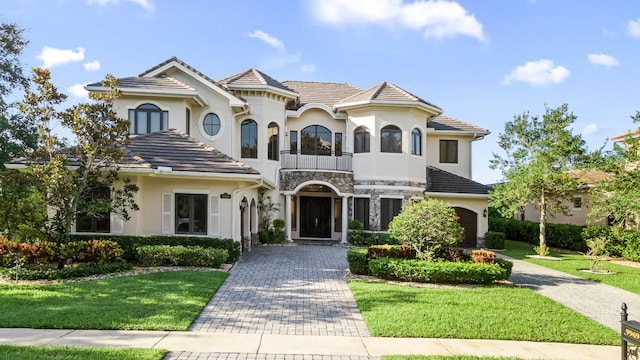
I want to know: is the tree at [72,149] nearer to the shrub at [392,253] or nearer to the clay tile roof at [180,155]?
the clay tile roof at [180,155]

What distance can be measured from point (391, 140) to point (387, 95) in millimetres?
2334

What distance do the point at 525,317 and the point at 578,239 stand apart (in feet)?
54.6

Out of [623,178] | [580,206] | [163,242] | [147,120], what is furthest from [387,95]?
[580,206]

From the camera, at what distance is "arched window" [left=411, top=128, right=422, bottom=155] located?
2214 centimetres

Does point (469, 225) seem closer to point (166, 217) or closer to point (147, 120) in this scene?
point (166, 217)

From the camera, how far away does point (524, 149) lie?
2145 centimetres

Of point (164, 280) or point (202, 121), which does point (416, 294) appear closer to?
point (164, 280)

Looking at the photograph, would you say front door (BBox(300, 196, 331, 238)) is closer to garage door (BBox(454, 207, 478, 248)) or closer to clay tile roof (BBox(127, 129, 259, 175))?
garage door (BBox(454, 207, 478, 248))

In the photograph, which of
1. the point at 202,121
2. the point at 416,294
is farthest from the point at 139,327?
the point at 202,121

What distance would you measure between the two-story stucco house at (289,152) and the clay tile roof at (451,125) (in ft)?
0.25

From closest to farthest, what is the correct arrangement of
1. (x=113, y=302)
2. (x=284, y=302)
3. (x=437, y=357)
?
(x=437, y=357), (x=113, y=302), (x=284, y=302)

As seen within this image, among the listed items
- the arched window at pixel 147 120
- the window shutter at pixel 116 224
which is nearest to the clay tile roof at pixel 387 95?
the arched window at pixel 147 120

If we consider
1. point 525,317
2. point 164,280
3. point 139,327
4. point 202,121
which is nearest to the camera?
point 139,327

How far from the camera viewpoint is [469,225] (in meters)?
23.6
